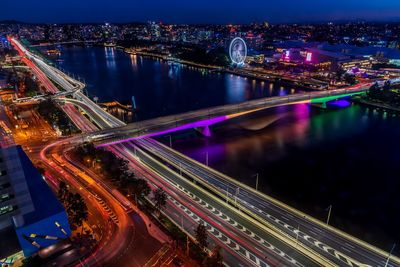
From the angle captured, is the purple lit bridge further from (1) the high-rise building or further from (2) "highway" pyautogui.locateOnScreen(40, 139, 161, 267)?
(1) the high-rise building

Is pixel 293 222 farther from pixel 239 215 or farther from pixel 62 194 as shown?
pixel 62 194

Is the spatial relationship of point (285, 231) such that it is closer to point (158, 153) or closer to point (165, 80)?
point (158, 153)

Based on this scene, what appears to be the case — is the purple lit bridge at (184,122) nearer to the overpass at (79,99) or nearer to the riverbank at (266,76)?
the overpass at (79,99)

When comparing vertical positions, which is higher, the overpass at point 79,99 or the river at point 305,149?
the overpass at point 79,99

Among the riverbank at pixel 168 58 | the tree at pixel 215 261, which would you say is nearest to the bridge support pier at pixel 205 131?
the tree at pixel 215 261

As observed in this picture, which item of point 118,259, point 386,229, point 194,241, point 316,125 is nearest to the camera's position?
point 118,259

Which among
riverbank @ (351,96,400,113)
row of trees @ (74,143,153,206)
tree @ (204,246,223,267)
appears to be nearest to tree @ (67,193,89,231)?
row of trees @ (74,143,153,206)

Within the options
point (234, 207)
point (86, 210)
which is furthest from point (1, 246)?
point (234, 207)
